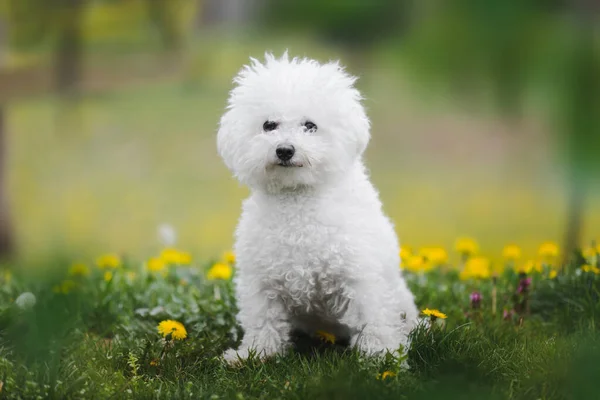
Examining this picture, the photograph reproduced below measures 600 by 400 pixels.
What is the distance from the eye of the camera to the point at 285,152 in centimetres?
236

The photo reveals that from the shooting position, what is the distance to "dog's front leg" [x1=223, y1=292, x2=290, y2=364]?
8.70 ft

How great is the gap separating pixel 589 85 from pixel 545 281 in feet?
8.91

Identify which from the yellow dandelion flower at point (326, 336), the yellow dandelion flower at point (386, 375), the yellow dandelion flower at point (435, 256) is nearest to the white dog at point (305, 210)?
the yellow dandelion flower at point (326, 336)

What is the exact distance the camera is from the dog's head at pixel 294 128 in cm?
241

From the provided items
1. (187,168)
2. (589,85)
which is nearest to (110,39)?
(187,168)

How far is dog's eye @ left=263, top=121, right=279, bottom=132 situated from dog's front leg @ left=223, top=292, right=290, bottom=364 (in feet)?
2.13

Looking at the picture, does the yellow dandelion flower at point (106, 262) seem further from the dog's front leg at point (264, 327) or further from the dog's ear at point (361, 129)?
the dog's ear at point (361, 129)

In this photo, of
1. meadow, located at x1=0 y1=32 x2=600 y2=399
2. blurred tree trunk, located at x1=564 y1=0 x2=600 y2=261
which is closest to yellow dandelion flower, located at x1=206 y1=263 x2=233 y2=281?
meadow, located at x1=0 y1=32 x2=600 y2=399

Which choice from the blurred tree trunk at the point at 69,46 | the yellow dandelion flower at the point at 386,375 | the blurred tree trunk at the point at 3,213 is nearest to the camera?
the yellow dandelion flower at the point at 386,375

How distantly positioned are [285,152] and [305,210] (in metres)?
0.28

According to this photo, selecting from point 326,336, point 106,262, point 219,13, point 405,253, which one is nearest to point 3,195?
point 219,13

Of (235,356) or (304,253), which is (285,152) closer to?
(304,253)

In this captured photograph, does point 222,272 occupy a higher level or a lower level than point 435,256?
lower

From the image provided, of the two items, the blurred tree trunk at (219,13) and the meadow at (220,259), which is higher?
the blurred tree trunk at (219,13)
